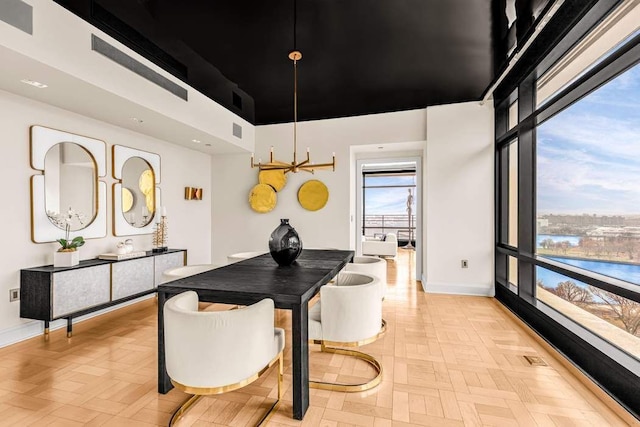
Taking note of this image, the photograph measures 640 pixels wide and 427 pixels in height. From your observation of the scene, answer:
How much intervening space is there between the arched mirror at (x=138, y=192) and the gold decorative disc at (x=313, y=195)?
7.31ft

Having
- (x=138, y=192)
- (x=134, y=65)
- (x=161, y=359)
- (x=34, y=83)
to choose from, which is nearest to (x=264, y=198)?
(x=138, y=192)

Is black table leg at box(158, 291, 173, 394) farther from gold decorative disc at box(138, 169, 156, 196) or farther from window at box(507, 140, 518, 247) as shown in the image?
window at box(507, 140, 518, 247)

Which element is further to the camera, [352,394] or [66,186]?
[66,186]

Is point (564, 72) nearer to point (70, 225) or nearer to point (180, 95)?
point (180, 95)

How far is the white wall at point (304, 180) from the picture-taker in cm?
510

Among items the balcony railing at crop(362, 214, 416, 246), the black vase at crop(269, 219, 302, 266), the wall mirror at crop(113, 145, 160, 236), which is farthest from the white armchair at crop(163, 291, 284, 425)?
the balcony railing at crop(362, 214, 416, 246)

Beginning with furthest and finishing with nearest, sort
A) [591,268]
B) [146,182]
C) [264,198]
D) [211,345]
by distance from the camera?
[264,198], [146,182], [591,268], [211,345]

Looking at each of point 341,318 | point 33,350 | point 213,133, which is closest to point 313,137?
point 213,133

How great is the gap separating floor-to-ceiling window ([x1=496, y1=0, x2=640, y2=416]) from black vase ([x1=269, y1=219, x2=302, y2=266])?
218 cm

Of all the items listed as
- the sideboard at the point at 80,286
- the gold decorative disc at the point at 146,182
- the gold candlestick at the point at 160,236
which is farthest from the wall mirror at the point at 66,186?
the gold candlestick at the point at 160,236

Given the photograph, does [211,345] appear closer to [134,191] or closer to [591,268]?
[591,268]

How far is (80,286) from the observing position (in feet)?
10.1

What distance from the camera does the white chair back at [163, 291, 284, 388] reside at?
153 cm

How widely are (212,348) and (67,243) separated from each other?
2603 mm
